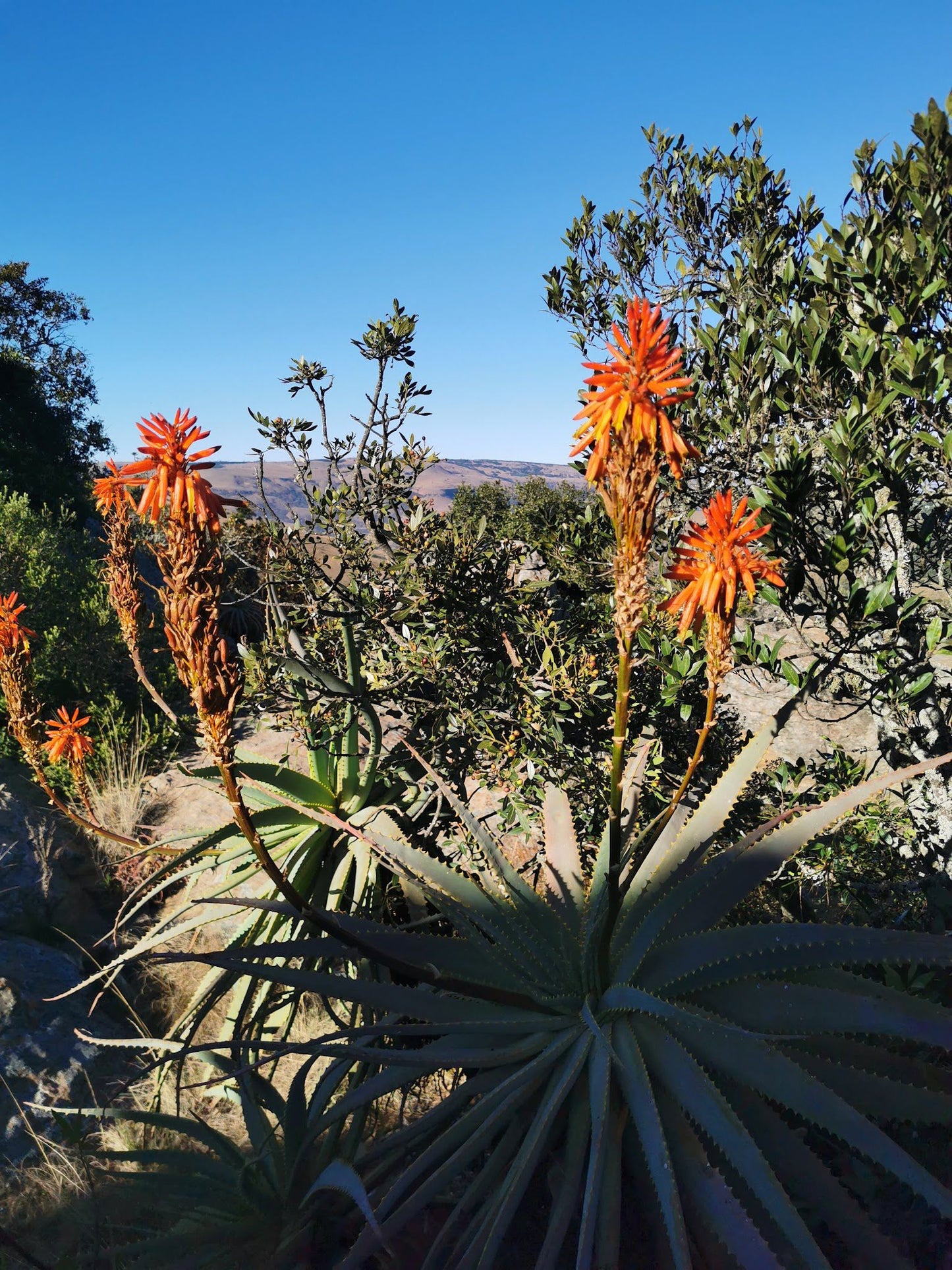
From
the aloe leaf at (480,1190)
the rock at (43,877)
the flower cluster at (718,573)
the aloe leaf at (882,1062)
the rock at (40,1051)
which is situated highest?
the flower cluster at (718,573)

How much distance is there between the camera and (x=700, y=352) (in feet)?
10.2

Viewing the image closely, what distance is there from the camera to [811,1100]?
1473 millimetres

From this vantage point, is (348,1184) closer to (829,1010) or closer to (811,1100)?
(811,1100)

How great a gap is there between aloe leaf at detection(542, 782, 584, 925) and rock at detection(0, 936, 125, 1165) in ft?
7.43

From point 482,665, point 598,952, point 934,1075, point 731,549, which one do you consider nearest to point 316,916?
point 598,952

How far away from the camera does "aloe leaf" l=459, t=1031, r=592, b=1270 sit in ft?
4.44

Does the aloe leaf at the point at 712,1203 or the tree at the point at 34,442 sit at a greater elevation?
the tree at the point at 34,442

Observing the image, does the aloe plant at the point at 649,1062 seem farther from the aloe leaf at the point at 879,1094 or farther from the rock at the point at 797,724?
the rock at the point at 797,724

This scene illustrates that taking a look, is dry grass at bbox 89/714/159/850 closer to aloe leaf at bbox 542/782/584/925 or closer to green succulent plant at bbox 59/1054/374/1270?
green succulent plant at bbox 59/1054/374/1270

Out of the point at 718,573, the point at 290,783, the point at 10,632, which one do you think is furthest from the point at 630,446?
the point at 290,783

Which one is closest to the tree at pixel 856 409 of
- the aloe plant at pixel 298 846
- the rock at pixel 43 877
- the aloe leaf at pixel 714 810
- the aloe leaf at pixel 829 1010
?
the aloe leaf at pixel 714 810

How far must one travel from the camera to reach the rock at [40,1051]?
3.28 m

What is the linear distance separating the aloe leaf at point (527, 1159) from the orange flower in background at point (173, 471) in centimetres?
132

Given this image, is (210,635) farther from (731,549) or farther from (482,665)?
(482,665)
